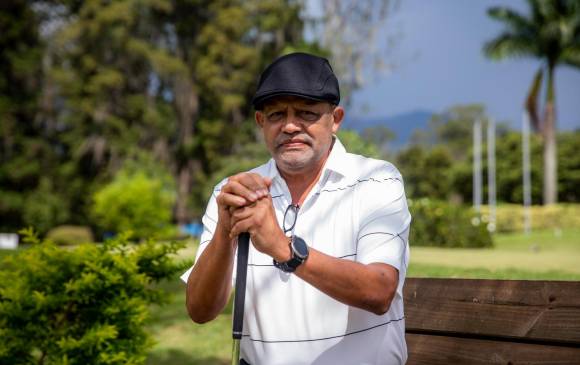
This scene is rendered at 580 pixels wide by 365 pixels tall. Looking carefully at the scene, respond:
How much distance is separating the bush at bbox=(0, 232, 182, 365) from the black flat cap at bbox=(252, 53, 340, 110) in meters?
2.34

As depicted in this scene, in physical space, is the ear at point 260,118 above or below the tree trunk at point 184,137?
below

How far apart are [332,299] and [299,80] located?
2.03ft

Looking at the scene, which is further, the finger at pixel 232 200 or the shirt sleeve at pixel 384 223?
the shirt sleeve at pixel 384 223

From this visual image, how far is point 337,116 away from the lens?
2.30 meters

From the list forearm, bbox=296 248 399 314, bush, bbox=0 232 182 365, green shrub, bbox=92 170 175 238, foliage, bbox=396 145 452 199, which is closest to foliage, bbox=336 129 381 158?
green shrub, bbox=92 170 175 238

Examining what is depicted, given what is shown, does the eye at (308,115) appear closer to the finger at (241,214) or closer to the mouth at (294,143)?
the mouth at (294,143)

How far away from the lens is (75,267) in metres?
4.25

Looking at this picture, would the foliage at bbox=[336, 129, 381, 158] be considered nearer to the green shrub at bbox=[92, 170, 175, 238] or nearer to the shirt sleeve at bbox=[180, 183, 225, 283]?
the green shrub at bbox=[92, 170, 175, 238]

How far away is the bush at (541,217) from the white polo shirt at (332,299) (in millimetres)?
34103

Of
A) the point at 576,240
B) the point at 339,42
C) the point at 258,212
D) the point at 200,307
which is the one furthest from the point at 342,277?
the point at 339,42

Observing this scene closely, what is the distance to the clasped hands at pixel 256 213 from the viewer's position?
1.80 meters

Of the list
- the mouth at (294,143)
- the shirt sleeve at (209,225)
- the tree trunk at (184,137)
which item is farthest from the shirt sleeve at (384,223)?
the tree trunk at (184,137)

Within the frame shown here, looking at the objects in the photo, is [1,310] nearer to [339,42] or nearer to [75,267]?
[75,267]

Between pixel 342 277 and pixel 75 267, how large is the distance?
2.77 metres
